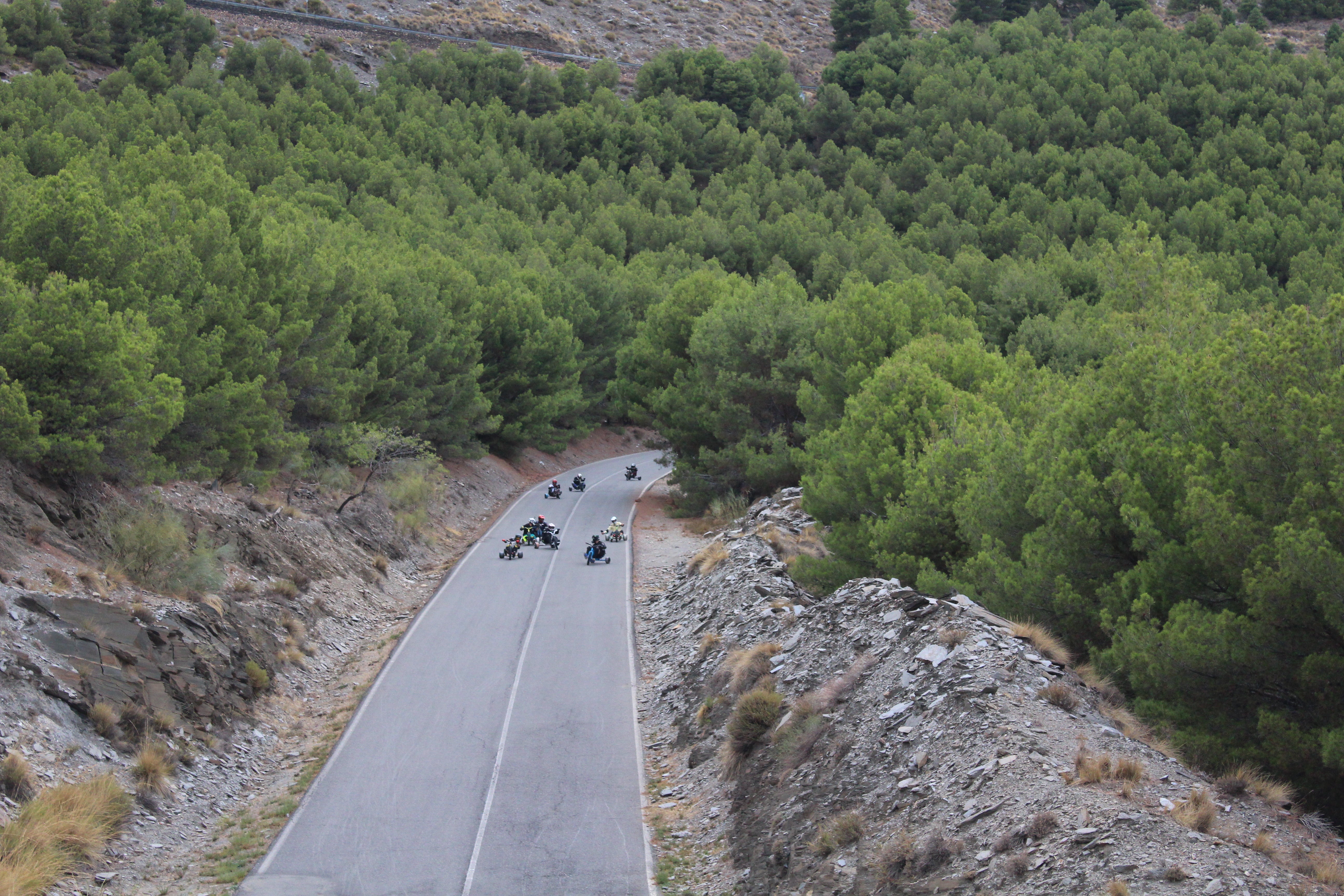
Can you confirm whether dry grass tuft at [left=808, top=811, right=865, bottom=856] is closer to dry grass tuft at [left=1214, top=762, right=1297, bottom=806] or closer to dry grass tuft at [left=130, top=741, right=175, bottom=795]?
dry grass tuft at [left=1214, top=762, right=1297, bottom=806]

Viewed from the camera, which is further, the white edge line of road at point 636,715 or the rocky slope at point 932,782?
the white edge line of road at point 636,715

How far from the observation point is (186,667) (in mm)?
18594

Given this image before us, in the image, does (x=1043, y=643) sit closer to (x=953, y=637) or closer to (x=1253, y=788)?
(x=953, y=637)

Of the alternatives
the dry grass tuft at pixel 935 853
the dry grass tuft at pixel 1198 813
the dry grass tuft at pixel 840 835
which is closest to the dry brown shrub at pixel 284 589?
the dry grass tuft at pixel 840 835

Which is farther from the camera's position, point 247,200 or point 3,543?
point 247,200

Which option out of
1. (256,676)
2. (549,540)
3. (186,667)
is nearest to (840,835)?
(186,667)

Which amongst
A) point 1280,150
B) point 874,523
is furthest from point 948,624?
point 1280,150

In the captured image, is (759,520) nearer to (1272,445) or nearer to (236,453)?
(236,453)

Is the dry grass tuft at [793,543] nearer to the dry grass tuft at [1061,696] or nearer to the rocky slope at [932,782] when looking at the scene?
the rocky slope at [932,782]

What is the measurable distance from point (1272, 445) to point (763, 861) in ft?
25.8

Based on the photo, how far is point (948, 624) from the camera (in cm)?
1457

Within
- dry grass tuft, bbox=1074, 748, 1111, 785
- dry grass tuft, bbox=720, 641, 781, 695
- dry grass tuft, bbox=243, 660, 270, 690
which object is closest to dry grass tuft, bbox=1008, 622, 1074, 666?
dry grass tuft, bbox=1074, 748, 1111, 785

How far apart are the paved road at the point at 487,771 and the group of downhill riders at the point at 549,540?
4939mm

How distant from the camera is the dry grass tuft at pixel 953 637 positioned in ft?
45.9
